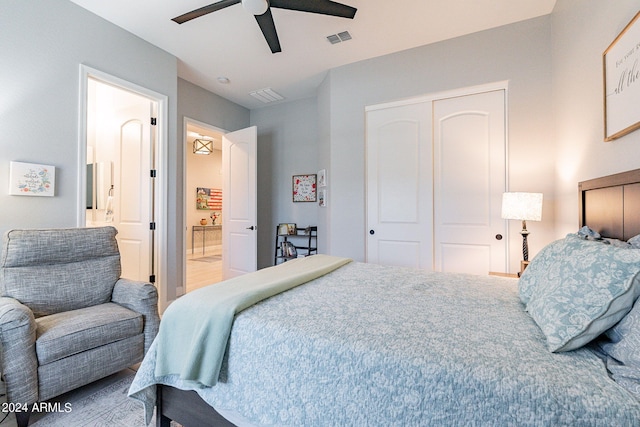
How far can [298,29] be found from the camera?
2619 mm

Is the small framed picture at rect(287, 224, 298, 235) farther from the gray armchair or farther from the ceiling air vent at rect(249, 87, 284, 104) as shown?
the gray armchair

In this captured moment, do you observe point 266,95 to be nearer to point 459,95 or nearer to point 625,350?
point 459,95

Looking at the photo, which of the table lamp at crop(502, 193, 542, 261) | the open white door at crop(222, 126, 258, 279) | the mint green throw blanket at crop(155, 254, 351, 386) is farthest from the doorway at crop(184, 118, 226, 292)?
the table lamp at crop(502, 193, 542, 261)

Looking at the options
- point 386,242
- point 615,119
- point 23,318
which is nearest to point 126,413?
point 23,318

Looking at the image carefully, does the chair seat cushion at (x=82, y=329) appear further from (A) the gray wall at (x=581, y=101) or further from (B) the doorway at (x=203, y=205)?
(B) the doorway at (x=203, y=205)

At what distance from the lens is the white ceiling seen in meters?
2.34

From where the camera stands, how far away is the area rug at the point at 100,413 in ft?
4.83

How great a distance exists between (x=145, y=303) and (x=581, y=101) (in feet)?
11.0

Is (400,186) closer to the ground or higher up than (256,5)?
closer to the ground

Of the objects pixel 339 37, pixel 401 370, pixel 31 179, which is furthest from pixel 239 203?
pixel 401 370

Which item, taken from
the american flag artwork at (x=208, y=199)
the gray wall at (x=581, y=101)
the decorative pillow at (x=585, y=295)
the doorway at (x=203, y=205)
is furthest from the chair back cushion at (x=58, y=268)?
the american flag artwork at (x=208, y=199)

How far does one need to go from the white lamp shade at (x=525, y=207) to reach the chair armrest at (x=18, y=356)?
316 centimetres

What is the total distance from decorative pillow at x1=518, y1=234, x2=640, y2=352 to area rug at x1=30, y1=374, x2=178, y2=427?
185 cm

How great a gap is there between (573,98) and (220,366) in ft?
9.36
